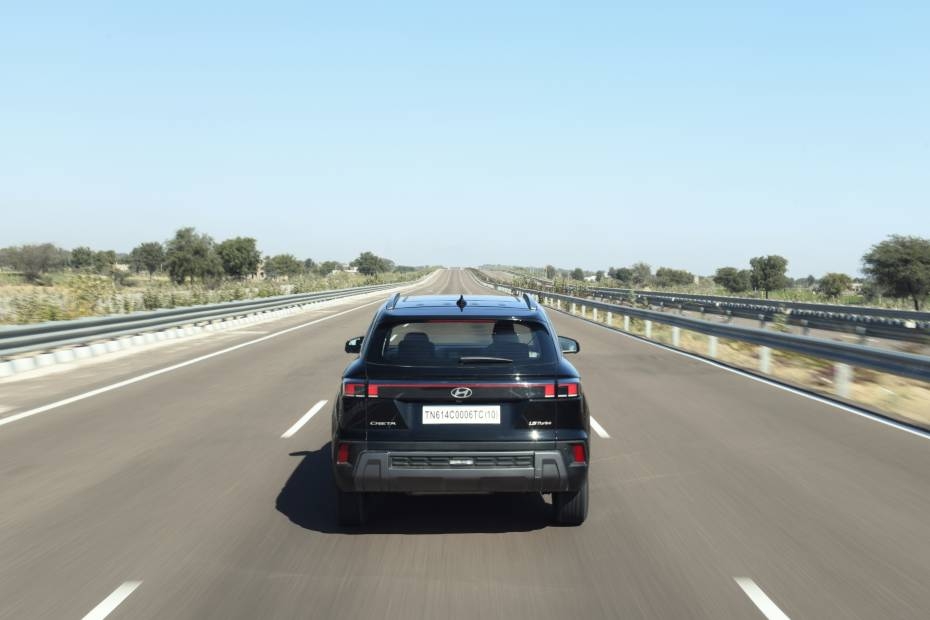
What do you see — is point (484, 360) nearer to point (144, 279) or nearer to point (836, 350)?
point (836, 350)

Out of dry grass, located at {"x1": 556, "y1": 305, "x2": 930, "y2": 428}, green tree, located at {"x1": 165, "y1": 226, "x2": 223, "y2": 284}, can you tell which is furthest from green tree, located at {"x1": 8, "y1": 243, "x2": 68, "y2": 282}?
dry grass, located at {"x1": 556, "y1": 305, "x2": 930, "y2": 428}

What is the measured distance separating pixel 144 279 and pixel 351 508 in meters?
144

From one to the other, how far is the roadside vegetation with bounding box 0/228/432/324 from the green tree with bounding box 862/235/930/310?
39147mm

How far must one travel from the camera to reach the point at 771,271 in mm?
100688

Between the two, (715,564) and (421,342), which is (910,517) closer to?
(715,564)

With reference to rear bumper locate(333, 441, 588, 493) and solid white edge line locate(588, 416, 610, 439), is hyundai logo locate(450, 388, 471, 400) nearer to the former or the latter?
rear bumper locate(333, 441, 588, 493)

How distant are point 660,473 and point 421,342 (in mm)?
2986

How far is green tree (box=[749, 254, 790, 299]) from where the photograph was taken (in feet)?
327

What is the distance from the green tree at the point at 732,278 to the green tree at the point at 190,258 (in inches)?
3180

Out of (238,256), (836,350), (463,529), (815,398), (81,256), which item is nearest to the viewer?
(463,529)

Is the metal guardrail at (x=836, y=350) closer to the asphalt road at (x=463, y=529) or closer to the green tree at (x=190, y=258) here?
the asphalt road at (x=463, y=529)

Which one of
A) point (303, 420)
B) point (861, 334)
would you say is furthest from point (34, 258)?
point (303, 420)

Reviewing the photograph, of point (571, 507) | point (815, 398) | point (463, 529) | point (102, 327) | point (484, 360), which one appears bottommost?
point (815, 398)

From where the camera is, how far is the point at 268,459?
814cm
